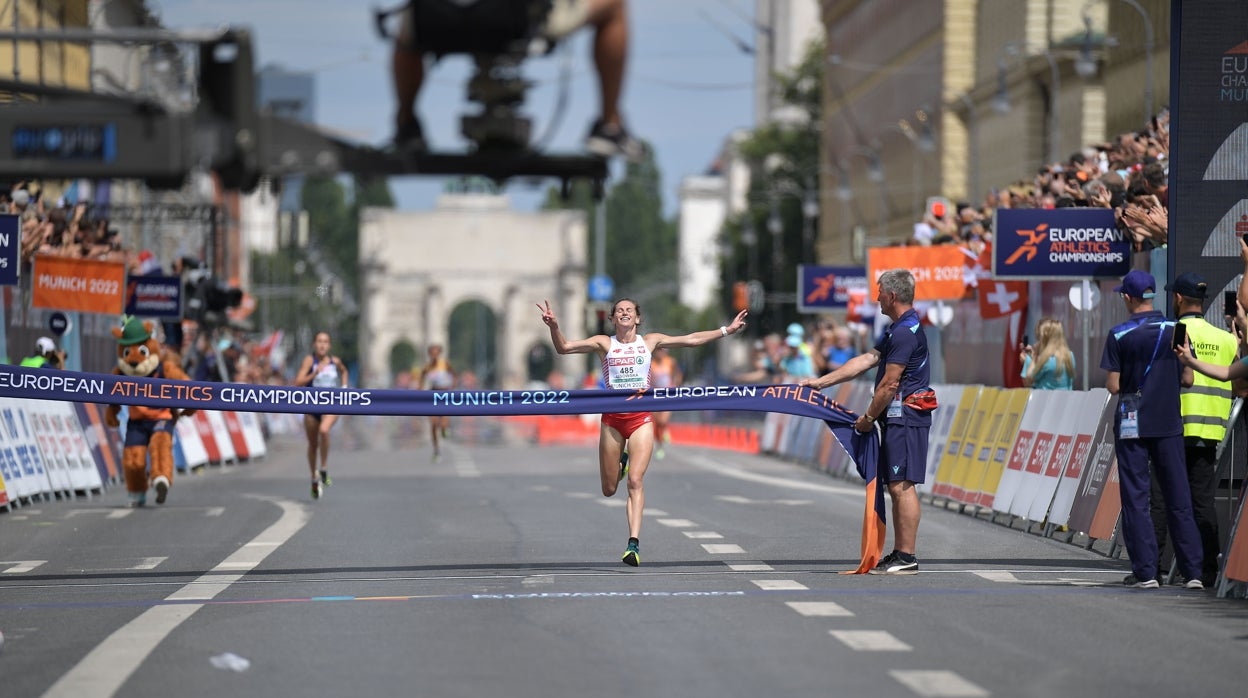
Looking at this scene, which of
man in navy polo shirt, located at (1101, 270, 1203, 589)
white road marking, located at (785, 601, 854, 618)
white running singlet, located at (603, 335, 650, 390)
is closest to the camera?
white road marking, located at (785, 601, 854, 618)

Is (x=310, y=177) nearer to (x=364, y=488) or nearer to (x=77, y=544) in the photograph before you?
(x=77, y=544)

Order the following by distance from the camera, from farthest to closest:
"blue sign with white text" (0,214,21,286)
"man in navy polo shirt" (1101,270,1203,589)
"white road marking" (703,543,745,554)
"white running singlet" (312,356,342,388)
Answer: "white running singlet" (312,356,342,388) → "blue sign with white text" (0,214,21,286) → "white road marking" (703,543,745,554) → "man in navy polo shirt" (1101,270,1203,589)

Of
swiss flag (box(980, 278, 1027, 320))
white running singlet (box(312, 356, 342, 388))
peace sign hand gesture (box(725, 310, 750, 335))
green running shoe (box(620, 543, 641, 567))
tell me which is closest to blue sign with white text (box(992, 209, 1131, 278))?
swiss flag (box(980, 278, 1027, 320))

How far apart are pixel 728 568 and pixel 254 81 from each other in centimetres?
481

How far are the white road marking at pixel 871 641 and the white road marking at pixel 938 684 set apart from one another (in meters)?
0.78

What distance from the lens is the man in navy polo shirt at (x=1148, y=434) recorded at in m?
14.6

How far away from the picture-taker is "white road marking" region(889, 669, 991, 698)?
961cm

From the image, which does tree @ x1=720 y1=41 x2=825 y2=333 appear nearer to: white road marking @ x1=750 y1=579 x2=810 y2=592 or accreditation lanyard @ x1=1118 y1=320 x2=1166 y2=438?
accreditation lanyard @ x1=1118 y1=320 x2=1166 y2=438

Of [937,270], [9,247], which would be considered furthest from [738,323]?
[937,270]

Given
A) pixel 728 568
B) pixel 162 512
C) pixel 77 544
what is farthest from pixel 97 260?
pixel 728 568

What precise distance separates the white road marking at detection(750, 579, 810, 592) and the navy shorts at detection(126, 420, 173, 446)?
10.9 meters

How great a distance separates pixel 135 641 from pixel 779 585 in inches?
164

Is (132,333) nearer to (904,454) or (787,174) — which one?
(904,454)

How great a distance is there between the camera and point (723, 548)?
17.8m
